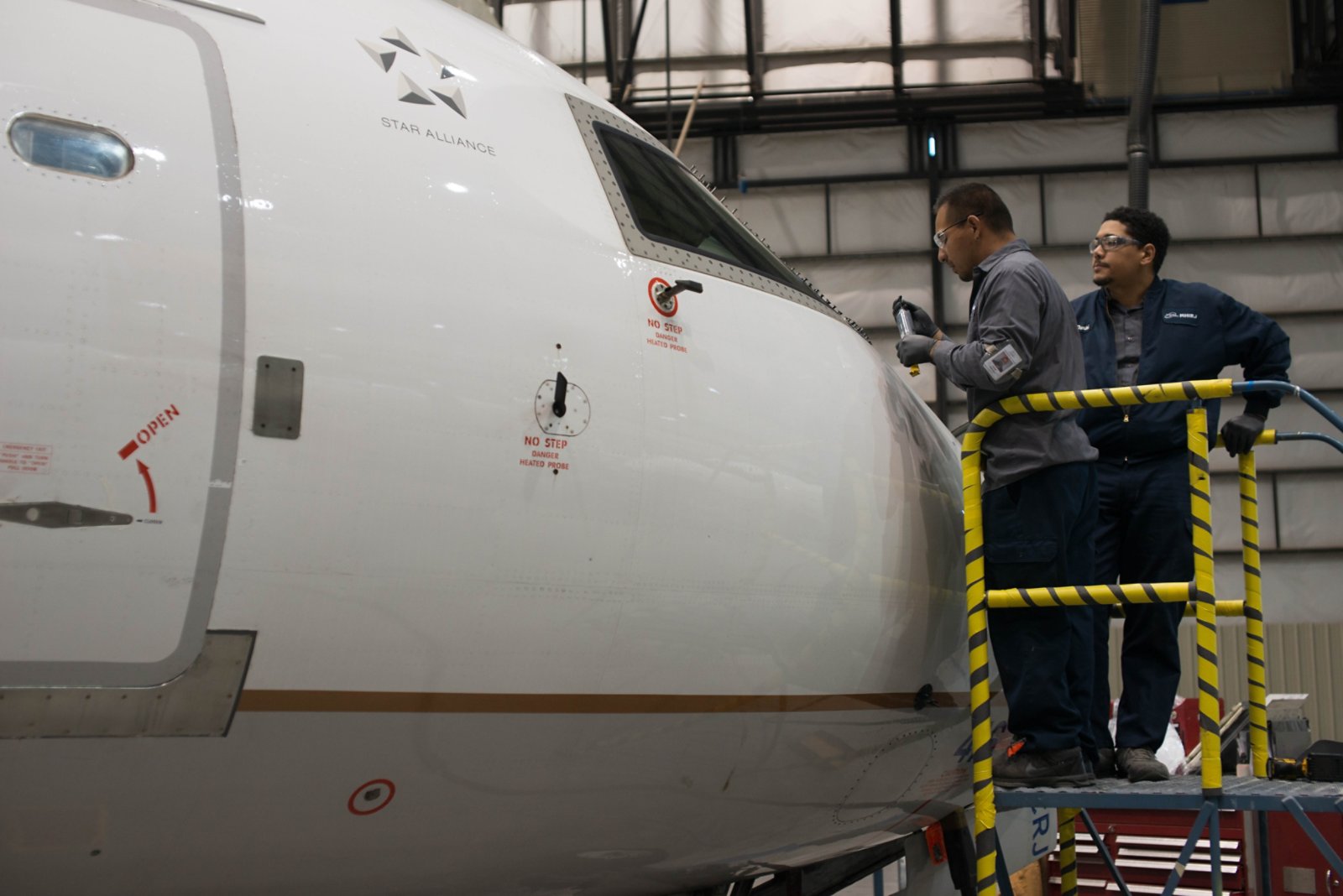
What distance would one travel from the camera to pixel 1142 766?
16.1ft

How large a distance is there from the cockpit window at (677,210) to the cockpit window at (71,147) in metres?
1.67

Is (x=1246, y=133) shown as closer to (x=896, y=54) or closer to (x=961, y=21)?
(x=961, y=21)

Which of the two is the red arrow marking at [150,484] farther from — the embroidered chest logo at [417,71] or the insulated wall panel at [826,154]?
the insulated wall panel at [826,154]

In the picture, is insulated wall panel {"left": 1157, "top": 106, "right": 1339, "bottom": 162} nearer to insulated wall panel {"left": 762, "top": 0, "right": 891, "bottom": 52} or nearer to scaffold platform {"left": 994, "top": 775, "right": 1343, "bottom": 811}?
insulated wall panel {"left": 762, "top": 0, "right": 891, "bottom": 52}

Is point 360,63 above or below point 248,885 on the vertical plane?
above

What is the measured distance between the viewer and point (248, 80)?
3.29 metres

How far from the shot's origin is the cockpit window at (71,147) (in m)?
2.87

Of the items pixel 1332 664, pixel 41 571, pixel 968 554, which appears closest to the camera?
pixel 41 571

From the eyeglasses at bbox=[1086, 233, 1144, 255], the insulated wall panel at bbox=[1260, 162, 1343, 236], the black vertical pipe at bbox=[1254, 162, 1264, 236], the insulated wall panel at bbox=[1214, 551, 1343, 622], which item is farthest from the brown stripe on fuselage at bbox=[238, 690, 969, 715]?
the insulated wall panel at bbox=[1260, 162, 1343, 236]

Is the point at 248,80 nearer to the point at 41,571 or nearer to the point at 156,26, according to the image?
the point at 156,26

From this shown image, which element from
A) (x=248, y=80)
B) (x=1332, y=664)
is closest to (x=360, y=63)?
(x=248, y=80)

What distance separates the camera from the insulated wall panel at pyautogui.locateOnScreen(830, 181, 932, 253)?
22125 millimetres

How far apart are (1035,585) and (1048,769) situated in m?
0.68

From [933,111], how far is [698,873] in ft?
64.2
